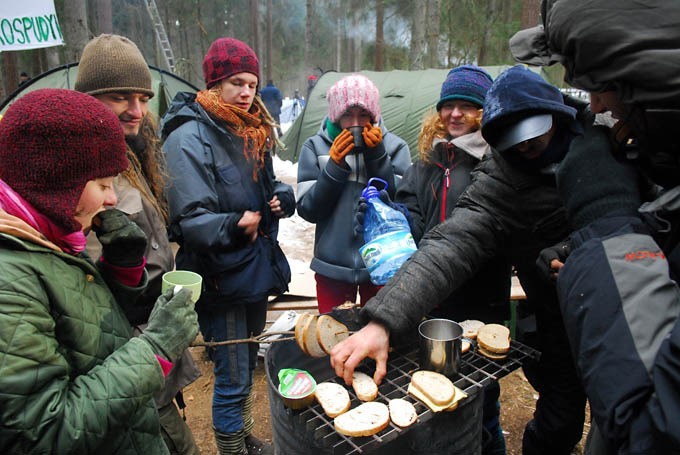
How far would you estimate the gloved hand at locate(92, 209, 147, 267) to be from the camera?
1.61 meters

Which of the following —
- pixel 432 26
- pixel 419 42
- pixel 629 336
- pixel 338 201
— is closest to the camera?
pixel 629 336

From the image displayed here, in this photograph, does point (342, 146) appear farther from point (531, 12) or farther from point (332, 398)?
point (531, 12)

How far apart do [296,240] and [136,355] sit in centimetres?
538

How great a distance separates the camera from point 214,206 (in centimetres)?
261

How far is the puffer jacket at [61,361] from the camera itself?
3.66 feet

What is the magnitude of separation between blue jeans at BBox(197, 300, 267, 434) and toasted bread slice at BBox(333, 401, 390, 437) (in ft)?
4.65

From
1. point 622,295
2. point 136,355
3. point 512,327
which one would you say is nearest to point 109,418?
point 136,355

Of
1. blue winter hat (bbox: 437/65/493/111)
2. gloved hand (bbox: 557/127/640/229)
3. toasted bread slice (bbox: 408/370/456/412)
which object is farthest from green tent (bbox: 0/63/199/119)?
gloved hand (bbox: 557/127/640/229)

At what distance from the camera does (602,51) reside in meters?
1.04

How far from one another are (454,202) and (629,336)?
1.66 metres

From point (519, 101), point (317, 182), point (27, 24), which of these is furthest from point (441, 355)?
point (27, 24)

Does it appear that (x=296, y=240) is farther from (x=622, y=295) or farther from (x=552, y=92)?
(x=622, y=295)

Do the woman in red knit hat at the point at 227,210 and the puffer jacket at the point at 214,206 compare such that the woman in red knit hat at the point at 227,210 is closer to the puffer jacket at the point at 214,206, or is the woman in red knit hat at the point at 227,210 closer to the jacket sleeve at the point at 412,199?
the puffer jacket at the point at 214,206

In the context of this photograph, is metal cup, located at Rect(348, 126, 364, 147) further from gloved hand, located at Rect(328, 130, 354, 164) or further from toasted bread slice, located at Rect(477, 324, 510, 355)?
toasted bread slice, located at Rect(477, 324, 510, 355)
